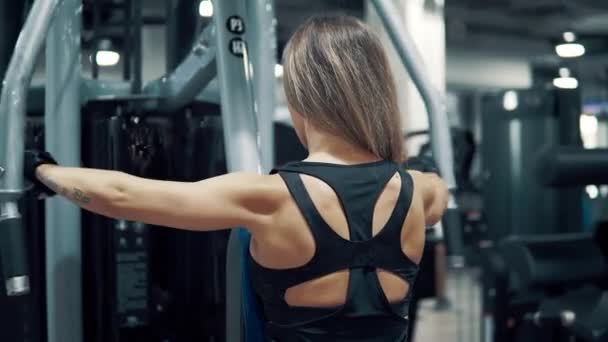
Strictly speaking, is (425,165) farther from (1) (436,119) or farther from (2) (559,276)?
(2) (559,276)

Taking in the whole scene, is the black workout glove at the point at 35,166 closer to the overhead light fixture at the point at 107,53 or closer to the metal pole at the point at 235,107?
the metal pole at the point at 235,107

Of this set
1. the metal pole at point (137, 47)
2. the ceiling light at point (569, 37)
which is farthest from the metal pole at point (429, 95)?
the ceiling light at point (569, 37)

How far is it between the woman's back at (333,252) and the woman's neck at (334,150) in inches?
1.0

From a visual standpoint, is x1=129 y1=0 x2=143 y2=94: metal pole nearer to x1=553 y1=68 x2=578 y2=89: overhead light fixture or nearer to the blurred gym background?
the blurred gym background

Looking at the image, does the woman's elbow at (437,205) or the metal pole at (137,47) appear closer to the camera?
the woman's elbow at (437,205)

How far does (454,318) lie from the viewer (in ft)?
21.9


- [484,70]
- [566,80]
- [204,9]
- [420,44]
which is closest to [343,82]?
[204,9]

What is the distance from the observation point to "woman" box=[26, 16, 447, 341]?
137cm

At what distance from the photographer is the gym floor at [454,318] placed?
16.8 ft

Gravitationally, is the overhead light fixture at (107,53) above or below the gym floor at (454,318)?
above

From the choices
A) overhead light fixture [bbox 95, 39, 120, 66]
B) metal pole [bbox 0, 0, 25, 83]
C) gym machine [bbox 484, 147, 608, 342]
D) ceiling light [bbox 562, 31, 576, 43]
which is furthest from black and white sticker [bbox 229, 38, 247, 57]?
ceiling light [bbox 562, 31, 576, 43]

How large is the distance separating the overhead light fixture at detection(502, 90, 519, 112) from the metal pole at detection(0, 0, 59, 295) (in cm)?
419

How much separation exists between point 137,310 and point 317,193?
94cm

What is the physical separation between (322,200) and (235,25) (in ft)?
2.04
